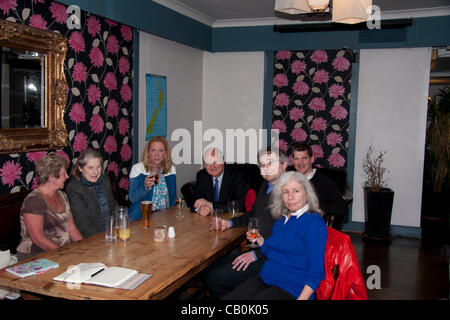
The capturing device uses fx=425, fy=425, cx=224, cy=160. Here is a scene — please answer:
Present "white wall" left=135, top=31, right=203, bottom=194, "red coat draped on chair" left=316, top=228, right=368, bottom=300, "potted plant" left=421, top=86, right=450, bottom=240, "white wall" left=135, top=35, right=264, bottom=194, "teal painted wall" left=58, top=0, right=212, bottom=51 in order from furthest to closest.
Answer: "potted plant" left=421, top=86, right=450, bottom=240
"white wall" left=135, top=35, right=264, bottom=194
"white wall" left=135, top=31, right=203, bottom=194
"teal painted wall" left=58, top=0, right=212, bottom=51
"red coat draped on chair" left=316, top=228, right=368, bottom=300

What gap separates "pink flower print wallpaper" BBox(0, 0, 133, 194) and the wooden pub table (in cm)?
125

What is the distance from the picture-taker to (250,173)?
575 cm

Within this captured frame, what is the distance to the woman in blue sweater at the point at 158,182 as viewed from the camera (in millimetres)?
3795

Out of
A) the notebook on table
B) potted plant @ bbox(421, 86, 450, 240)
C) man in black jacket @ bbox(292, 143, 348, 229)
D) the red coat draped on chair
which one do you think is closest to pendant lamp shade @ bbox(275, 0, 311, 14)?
man in black jacket @ bbox(292, 143, 348, 229)

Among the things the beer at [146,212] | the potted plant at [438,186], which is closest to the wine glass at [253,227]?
the beer at [146,212]

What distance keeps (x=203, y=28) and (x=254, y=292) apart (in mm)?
4705

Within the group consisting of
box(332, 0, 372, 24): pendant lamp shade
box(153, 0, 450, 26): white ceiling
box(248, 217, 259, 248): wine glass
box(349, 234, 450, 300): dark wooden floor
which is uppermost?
box(153, 0, 450, 26): white ceiling

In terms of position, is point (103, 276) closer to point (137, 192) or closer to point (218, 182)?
point (137, 192)

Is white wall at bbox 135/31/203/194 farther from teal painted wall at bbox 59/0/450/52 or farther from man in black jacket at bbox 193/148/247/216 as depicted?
man in black jacket at bbox 193/148/247/216

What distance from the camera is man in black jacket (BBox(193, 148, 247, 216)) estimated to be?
3848mm

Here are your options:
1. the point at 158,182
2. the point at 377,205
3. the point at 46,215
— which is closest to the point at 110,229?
the point at 46,215
